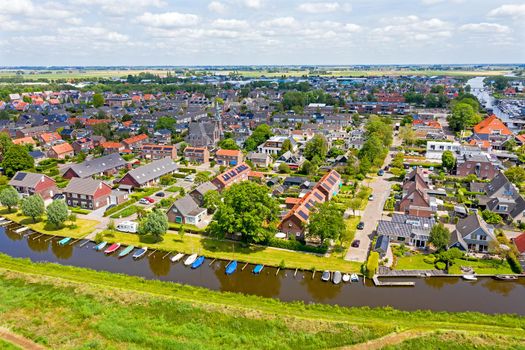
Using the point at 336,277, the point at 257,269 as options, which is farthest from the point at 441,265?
the point at 257,269

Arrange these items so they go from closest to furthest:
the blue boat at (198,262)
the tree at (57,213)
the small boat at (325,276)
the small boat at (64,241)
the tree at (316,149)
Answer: the small boat at (325,276)
the blue boat at (198,262)
the small boat at (64,241)
the tree at (57,213)
the tree at (316,149)

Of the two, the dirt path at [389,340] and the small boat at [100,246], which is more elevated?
the small boat at [100,246]

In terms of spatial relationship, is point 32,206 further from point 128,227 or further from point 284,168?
point 284,168

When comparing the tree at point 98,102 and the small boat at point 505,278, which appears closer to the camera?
the small boat at point 505,278

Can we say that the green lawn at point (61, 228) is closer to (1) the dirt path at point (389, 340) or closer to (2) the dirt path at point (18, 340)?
(2) the dirt path at point (18, 340)

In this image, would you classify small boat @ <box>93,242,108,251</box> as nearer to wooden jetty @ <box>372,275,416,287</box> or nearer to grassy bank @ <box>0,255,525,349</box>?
grassy bank @ <box>0,255,525,349</box>

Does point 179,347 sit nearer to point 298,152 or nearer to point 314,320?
point 314,320

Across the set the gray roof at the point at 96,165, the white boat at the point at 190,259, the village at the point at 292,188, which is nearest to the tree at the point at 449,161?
the village at the point at 292,188
